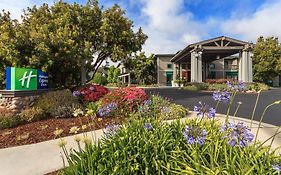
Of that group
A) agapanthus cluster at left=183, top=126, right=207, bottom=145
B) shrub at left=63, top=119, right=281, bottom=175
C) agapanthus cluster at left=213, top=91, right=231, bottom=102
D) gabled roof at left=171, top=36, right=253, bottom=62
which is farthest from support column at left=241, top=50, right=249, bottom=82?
agapanthus cluster at left=183, top=126, right=207, bottom=145

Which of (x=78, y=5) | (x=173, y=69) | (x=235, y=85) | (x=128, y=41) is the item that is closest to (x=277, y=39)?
(x=173, y=69)

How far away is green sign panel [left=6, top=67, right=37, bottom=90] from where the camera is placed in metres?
9.22

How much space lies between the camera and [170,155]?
3186mm

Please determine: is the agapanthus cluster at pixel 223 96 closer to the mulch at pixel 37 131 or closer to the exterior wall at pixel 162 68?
the mulch at pixel 37 131

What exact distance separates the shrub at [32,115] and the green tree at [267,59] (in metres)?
34.6

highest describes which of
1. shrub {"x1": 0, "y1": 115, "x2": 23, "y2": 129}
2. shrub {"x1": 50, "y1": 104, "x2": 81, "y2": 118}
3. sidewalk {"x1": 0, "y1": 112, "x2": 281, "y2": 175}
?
shrub {"x1": 50, "y1": 104, "x2": 81, "y2": 118}

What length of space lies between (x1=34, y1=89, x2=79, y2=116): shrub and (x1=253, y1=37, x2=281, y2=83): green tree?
33.2 metres

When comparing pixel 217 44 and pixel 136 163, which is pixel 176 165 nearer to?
pixel 136 163

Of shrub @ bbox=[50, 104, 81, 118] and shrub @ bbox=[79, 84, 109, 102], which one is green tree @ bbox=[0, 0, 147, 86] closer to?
shrub @ bbox=[79, 84, 109, 102]

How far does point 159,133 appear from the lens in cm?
361

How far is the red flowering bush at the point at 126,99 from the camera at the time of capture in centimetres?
874

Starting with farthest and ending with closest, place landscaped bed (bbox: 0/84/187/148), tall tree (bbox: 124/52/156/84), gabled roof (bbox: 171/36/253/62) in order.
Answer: tall tree (bbox: 124/52/156/84), gabled roof (bbox: 171/36/253/62), landscaped bed (bbox: 0/84/187/148)

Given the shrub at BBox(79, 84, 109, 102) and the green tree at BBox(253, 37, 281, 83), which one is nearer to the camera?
the shrub at BBox(79, 84, 109, 102)

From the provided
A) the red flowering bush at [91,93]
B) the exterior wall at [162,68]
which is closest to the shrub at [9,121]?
the red flowering bush at [91,93]
